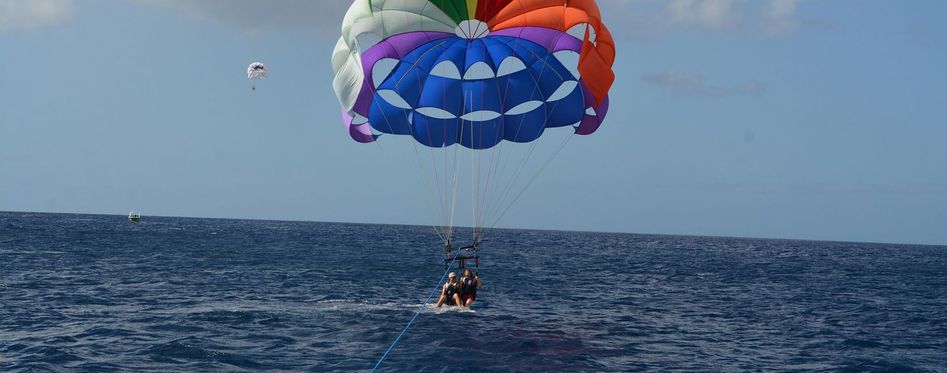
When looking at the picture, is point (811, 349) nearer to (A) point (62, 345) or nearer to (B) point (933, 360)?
(B) point (933, 360)

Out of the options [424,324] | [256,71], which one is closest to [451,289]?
[424,324]

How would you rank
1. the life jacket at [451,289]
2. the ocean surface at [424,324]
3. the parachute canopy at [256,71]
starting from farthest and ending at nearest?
the parachute canopy at [256,71]
the life jacket at [451,289]
the ocean surface at [424,324]

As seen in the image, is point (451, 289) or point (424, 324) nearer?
point (424, 324)

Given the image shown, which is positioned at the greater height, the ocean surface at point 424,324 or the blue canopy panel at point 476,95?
the blue canopy panel at point 476,95

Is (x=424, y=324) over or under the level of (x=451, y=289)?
under

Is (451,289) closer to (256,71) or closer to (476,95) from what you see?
(476,95)

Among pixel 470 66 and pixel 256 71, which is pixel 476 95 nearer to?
pixel 470 66

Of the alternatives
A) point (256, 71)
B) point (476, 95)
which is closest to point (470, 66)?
point (476, 95)

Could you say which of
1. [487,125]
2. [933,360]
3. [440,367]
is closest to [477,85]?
[487,125]

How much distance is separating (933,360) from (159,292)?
24.8 metres

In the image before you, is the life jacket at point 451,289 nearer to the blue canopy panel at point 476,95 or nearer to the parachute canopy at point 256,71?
the blue canopy panel at point 476,95

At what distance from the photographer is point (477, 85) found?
22.6 meters

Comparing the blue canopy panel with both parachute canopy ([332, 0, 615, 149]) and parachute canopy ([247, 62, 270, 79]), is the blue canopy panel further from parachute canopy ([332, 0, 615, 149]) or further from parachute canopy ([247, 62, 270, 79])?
parachute canopy ([247, 62, 270, 79])

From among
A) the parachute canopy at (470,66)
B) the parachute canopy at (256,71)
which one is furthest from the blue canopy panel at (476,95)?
the parachute canopy at (256,71)
